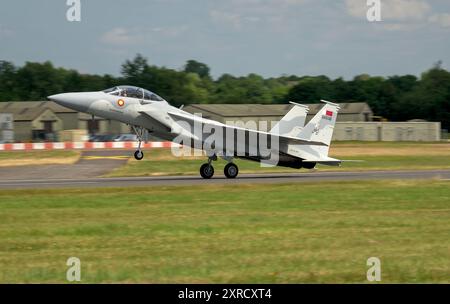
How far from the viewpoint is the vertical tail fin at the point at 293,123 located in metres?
29.6

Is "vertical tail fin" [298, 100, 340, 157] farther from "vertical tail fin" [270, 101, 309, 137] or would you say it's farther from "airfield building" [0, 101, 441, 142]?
"airfield building" [0, 101, 441, 142]

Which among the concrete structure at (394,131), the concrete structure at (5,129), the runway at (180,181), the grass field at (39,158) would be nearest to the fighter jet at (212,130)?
the runway at (180,181)

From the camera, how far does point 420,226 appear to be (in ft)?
48.1

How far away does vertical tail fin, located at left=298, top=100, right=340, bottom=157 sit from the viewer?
2956 centimetres

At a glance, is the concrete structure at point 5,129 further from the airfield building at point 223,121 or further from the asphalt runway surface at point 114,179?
the asphalt runway surface at point 114,179

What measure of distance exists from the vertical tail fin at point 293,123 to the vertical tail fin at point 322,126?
0.89 feet

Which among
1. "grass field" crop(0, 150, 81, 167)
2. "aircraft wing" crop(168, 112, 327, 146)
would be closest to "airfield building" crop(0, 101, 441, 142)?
"grass field" crop(0, 150, 81, 167)

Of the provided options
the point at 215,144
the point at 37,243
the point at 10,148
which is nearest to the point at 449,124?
the point at 10,148

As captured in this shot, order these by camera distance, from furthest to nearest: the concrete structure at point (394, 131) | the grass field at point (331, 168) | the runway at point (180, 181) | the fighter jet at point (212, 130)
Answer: the concrete structure at point (394, 131), the grass field at point (331, 168), the fighter jet at point (212, 130), the runway at point (180, 181)

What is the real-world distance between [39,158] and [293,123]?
20.1m

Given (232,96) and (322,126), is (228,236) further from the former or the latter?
(232,96)

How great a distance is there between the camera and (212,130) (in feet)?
95.0

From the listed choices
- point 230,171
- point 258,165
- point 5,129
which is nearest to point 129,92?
point 230,171

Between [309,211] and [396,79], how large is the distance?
441ft
